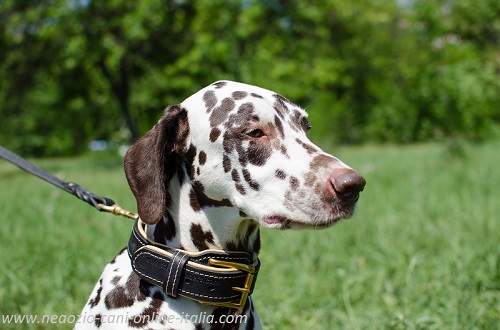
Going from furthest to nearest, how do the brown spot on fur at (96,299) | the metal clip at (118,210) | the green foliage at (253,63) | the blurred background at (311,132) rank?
the green foliage at (253,63) < the blurred background at (311,132) < the metal clip at (118,210) < the brown spot on fur at (96,299)

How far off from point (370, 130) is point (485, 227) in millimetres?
25364

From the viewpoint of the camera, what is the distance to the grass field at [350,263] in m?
3.32

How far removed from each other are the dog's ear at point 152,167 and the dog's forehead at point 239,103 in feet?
0.37

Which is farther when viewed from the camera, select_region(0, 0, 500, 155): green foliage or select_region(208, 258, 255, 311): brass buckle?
select_region(0, 0, 500, 155): green foliage

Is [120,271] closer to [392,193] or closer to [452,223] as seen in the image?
[452,223]

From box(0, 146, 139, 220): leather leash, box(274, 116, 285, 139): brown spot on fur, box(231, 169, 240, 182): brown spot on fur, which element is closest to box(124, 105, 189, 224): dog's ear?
box(231, 169, 240, 182): brown spot on fur

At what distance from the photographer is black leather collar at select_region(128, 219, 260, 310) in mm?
1865

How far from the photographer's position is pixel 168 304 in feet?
6.28

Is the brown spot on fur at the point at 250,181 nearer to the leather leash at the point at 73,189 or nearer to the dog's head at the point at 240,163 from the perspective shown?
the dog's head at the point at 240,163

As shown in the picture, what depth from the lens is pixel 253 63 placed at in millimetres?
23484

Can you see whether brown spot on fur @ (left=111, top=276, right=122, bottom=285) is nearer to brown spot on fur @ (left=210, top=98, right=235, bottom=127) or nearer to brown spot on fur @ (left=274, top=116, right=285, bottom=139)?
brown spot on fur @ (left=210, top=98, right=235, bottom=127)

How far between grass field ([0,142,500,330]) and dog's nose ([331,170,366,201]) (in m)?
0.57

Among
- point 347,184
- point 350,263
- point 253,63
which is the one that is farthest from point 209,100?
point 253,63

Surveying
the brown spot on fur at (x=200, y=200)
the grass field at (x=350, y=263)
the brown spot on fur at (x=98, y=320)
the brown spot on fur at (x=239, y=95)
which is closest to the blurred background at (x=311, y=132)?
the grass field at (x=350, y=263)
